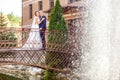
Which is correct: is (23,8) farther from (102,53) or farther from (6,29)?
(102,53)

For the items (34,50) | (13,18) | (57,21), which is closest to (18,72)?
(57,21)

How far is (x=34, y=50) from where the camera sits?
10305 millimetres

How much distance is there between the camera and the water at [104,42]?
7.65 metres

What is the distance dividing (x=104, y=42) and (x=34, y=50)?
2787 mm

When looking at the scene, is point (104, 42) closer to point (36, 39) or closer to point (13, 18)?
point (36, 39)

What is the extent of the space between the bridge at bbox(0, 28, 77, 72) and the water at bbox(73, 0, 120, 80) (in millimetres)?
1505

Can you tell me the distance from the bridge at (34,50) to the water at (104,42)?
4.94 feet

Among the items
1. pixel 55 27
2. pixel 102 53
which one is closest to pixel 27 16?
pixel 55 27

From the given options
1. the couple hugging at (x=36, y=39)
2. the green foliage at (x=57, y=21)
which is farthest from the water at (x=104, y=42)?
the green foliage at (x=57, y=21)

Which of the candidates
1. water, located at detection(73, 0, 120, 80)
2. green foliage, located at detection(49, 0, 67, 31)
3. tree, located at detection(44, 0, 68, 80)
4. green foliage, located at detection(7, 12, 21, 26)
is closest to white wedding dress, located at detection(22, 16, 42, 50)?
tree, located at detection(44, 0, 68, 80)

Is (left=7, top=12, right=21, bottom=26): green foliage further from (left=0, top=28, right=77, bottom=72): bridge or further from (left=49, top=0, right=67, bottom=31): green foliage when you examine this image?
(left=0, top=28, right=77, bottom=72): bridge

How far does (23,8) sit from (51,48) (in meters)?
23.0

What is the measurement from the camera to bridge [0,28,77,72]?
988cm

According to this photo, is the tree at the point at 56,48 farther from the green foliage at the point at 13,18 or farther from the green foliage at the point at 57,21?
the green foliage at the point at 13,18
